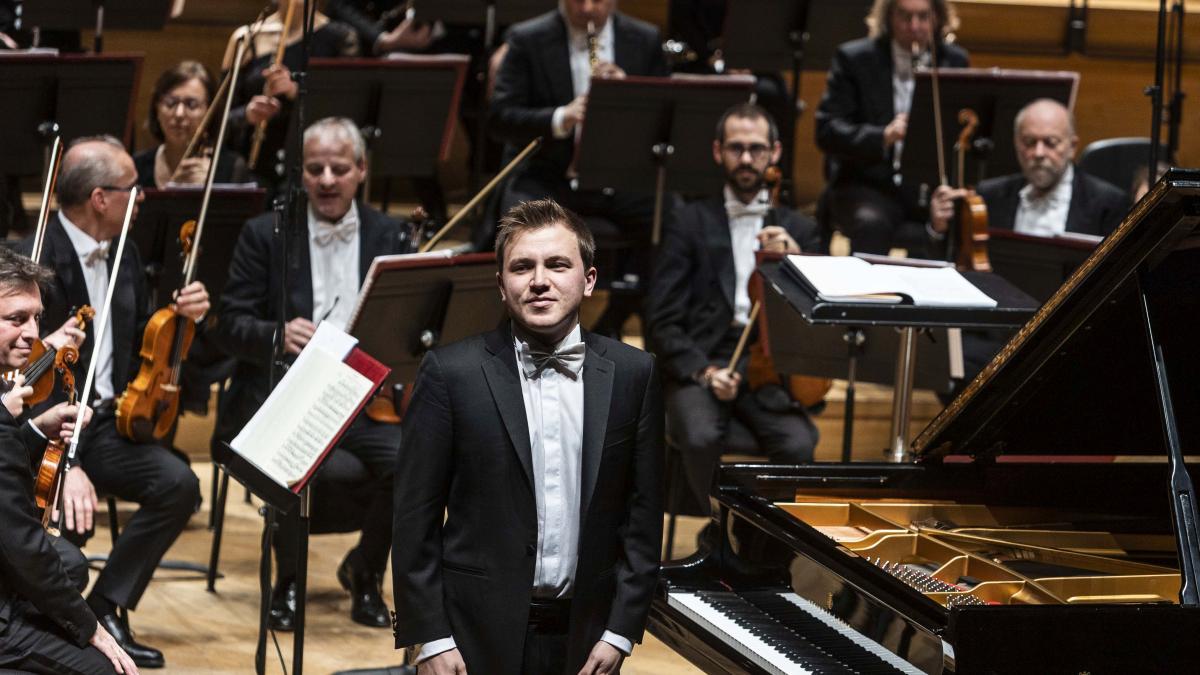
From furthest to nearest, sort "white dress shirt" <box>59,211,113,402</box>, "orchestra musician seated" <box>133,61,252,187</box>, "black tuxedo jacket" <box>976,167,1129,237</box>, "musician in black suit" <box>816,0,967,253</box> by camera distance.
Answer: "musician in black suit" <box>816,0,967,253</box> < "black tuxedo jacket" <box>976,167,1129,237</box> < "orchestra musician seated" <box>133,61,252,187</box> < "white dress shirt" <box>59,211,113,402</box>

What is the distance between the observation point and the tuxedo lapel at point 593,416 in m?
2.56

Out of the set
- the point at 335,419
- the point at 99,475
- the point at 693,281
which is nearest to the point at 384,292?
the point at 335,419

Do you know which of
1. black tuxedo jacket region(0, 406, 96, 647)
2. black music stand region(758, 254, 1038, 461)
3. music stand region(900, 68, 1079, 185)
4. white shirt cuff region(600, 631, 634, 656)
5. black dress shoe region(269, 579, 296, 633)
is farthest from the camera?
music stand region(900, 68, 1079, 185)

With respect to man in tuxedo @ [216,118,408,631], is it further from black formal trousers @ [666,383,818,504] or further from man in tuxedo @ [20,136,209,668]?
black formal trousers @ [666,383,818,504]

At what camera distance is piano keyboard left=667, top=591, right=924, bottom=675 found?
105 inches

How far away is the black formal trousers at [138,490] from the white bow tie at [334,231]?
2.50ft

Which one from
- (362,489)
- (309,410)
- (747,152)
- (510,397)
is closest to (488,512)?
(510,397)

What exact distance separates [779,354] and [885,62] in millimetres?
1903

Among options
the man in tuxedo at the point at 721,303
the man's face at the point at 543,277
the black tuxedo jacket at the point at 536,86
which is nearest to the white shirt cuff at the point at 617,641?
the man's face at the point at 543,277

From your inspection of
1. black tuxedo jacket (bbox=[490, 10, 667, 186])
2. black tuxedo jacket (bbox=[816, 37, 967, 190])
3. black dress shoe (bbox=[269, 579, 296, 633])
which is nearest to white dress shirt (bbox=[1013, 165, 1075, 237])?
black tuxedo jacket (bbox=[816, 37, 967, 190])

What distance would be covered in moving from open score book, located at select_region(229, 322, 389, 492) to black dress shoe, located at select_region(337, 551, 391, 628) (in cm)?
108

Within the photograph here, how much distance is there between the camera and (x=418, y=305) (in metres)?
4.14

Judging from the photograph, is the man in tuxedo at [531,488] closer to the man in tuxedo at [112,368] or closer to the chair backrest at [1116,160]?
the man in tuxedo at [112,368]

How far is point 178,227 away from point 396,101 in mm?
1151
